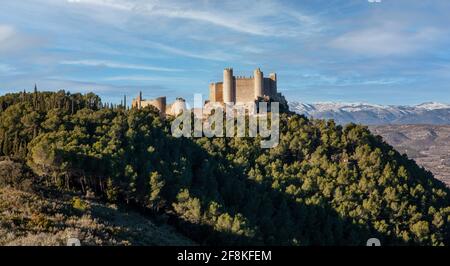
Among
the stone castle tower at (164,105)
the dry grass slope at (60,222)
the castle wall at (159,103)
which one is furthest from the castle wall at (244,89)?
the dry grass slope at (60,222)

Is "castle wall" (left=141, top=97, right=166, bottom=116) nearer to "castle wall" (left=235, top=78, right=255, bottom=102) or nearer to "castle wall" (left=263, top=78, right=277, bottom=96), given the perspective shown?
"castle wall" (left=235, top=78, right=255, bottom=102)

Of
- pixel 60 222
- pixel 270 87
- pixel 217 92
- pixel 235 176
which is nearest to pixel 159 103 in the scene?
pixel 217 92

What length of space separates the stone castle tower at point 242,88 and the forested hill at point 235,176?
9313 millimetres

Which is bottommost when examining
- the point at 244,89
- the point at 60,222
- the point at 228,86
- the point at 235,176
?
the point at 235,176

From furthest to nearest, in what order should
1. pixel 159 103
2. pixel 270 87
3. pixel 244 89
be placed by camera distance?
pixel 270 87 → pixel 159 103 → pixel 244 89

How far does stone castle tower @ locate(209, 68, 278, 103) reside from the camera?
83.9 metres

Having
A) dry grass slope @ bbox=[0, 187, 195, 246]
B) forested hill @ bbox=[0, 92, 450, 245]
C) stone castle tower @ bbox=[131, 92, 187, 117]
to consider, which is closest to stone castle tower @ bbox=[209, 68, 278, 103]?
stone castle tower @ bbox=[131, 92, 187, 117]

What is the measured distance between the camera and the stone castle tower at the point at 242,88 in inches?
3305

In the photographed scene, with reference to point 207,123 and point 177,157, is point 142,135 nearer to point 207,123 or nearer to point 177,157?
point 177,157

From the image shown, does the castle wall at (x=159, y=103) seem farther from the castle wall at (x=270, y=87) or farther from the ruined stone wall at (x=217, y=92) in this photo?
the castle wall at (x=270, y=87)

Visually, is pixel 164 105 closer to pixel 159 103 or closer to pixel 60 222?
pixel 159 103

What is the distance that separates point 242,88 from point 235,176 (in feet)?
110

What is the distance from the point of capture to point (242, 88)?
85.0 meters
